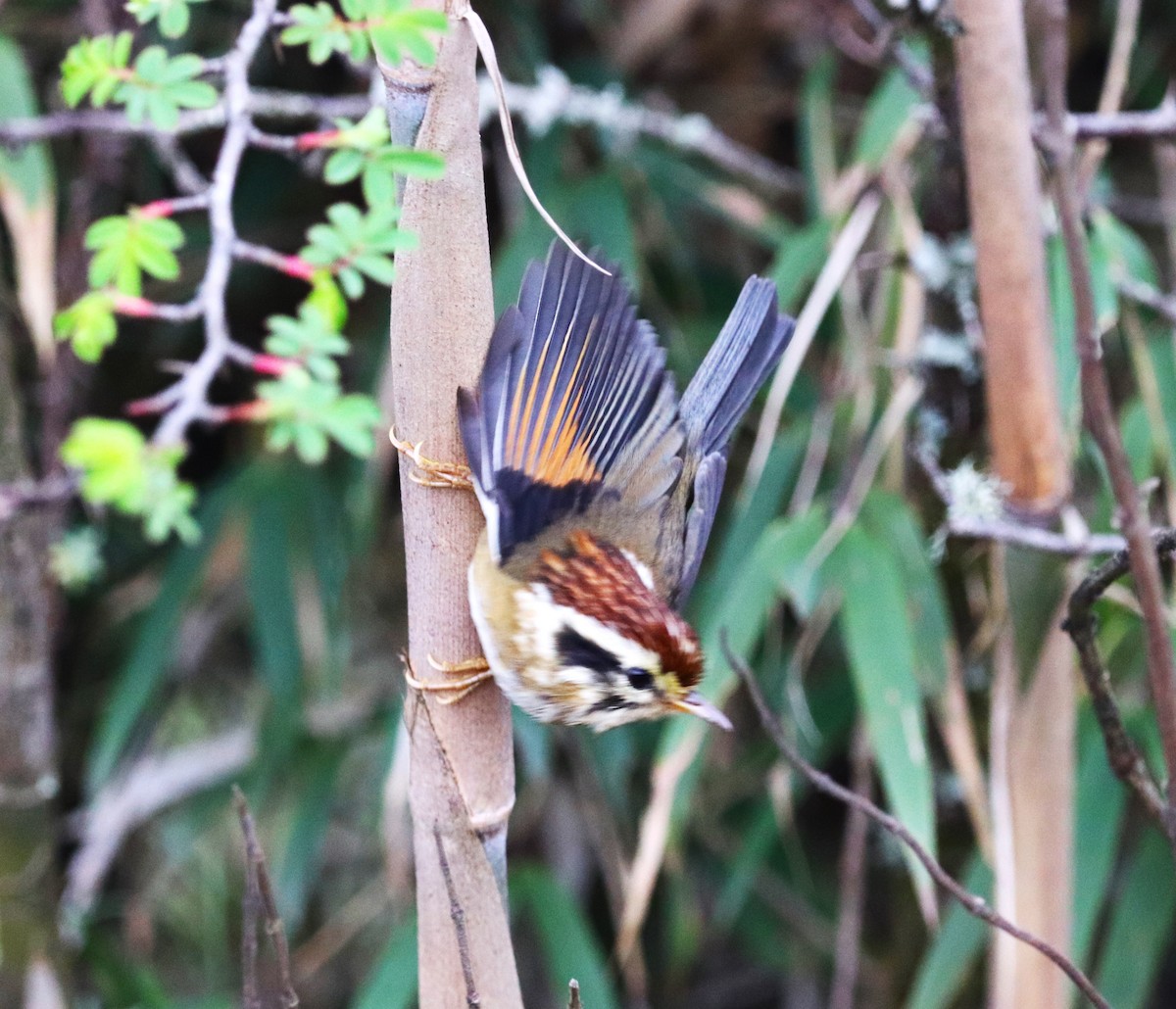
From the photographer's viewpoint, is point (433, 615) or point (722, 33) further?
point (722, 33)

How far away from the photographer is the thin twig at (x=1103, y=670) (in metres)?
0.86

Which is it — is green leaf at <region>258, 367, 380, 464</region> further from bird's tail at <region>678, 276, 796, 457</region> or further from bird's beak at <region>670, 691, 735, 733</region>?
bird's tail at <region>678, 276, 796, 457</region>

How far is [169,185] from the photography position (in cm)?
236

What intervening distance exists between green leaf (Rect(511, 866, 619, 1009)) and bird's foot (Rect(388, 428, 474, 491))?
123cm

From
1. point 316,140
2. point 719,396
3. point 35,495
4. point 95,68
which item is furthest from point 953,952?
point 95,68

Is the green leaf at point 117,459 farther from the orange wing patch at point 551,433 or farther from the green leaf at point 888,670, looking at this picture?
the green leaf at point 888,670

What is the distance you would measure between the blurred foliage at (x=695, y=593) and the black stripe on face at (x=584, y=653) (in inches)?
21.1

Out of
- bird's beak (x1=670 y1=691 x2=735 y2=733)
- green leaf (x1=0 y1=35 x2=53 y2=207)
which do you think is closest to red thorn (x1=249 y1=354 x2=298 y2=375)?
bird's beak (x1=670 y1=691 x2=735 y2=733)

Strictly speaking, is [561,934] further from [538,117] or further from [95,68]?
[95,68]

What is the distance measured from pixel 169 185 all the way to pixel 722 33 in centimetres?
111

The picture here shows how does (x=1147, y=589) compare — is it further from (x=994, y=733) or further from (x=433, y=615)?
(x=994, y=733)

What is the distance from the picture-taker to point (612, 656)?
910 mm

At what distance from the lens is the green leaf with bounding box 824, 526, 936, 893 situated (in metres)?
1.49

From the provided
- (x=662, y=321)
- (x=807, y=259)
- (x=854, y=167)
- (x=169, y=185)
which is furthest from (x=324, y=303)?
(x=169, y=185)
